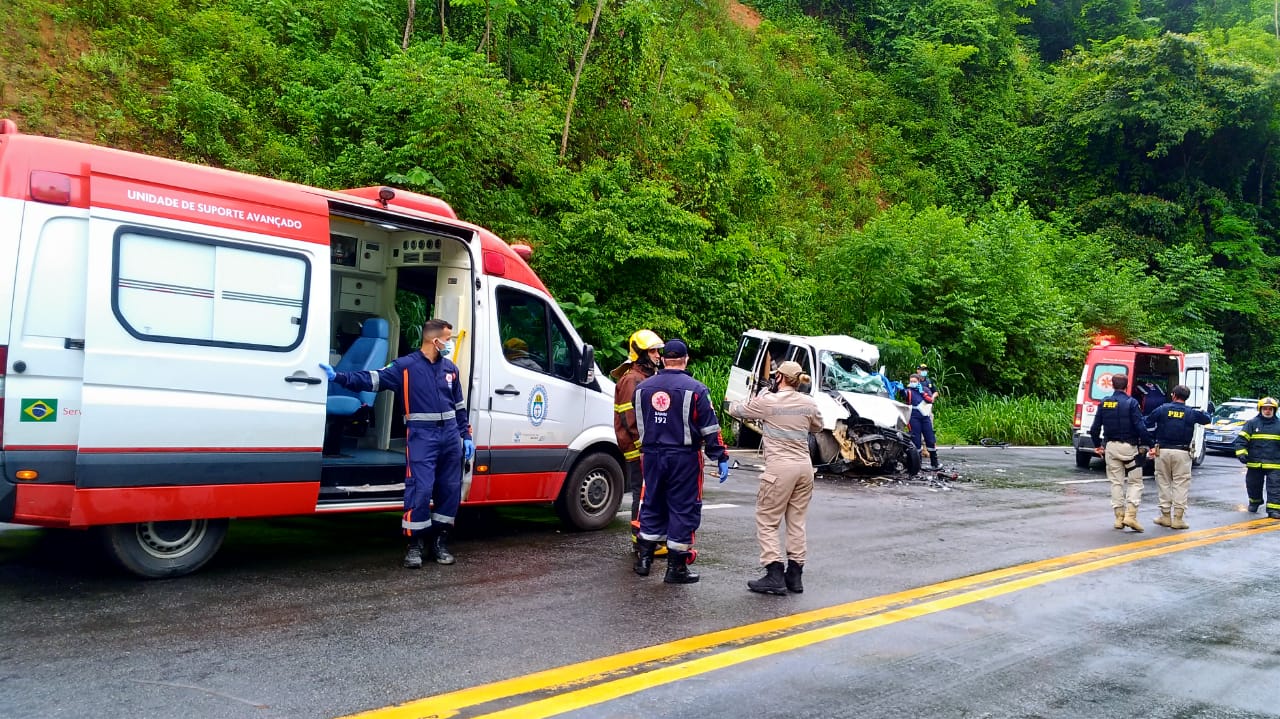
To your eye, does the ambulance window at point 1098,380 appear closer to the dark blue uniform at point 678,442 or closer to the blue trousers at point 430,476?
the dark blue uniform at point 678,442

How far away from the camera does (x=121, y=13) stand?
726 inches

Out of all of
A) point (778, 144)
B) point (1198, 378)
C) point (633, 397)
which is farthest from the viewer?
point (778, 144)

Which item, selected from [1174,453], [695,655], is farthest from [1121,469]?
[695,655]

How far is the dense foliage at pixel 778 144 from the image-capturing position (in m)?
16.8

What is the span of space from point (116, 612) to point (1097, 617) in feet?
20.1

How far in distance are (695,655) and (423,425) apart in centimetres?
273

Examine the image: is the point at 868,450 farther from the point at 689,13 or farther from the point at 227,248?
the point at 689,13

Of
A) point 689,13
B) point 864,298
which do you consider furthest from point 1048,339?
point 689,13

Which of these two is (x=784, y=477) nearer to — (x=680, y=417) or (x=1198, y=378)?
(x=680, y=417)

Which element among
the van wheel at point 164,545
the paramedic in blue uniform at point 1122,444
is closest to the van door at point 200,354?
the van wheel at point 164,545

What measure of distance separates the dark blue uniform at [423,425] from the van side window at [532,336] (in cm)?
109

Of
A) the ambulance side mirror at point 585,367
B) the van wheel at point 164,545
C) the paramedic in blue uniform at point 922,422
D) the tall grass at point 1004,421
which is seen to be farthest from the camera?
the tall grass at point 1004,421

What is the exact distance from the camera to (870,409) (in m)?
14.6

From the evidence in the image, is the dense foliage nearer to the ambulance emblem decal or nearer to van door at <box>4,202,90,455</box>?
the ambulance emblem decal
